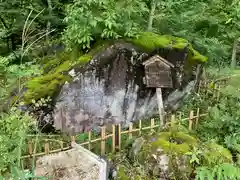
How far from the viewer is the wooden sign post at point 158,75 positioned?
671 centimetres

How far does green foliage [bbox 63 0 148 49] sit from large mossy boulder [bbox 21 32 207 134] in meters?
0.26

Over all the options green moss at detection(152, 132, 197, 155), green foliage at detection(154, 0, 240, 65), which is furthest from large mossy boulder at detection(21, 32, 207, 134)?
green foliage at detection(154, 0, 240, 65)

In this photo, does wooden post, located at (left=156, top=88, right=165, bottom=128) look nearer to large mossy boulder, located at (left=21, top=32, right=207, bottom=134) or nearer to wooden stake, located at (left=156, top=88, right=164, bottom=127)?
wooden stake, located at (left=156, top=88, right=164, bottom=127)

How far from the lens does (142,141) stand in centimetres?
545

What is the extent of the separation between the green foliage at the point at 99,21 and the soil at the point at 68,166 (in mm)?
2559

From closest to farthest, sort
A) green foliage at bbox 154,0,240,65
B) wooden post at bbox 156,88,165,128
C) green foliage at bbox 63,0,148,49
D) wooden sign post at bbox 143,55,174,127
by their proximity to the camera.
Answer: green foliage at bbox 63,0,148,49, wooden post at bbox 156,88,165,128, wooden sign post at bbox 143,55,174,127, green foliage at bbox 154,0,240,65

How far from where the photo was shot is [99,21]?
248 inches

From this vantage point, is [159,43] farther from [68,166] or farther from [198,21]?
[68,166]

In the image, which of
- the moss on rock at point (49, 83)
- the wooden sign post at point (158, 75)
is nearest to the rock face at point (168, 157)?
the wooden sign post at point (158, 75)

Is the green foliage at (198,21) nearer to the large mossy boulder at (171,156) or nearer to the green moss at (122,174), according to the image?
the large mossy boulder at (171,156)

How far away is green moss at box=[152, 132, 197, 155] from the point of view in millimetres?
5104

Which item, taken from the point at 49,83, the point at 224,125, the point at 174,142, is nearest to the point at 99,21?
the point at 49,83

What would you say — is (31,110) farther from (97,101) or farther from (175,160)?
(175,160)

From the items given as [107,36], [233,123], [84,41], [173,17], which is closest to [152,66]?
[107,36]
